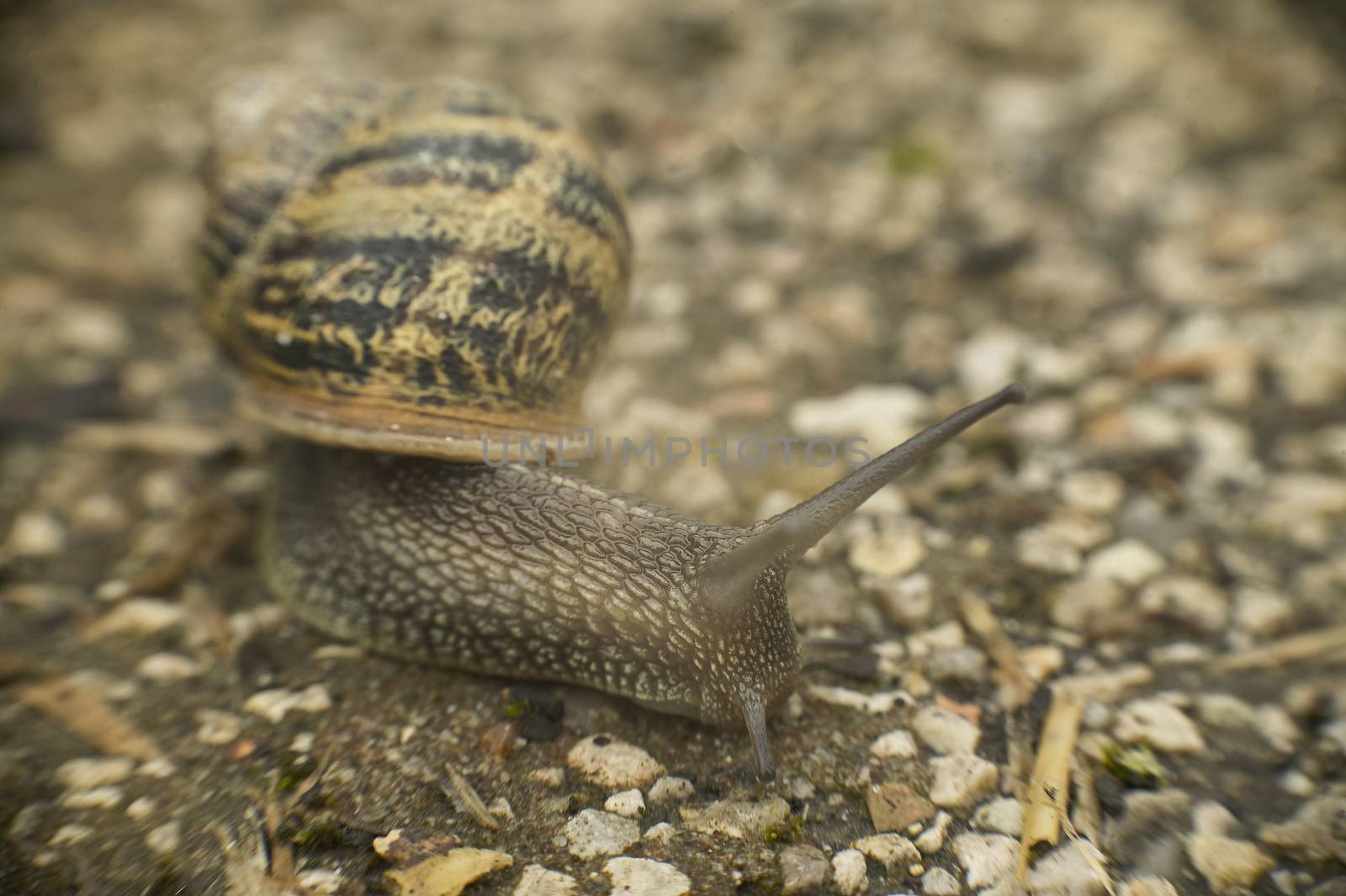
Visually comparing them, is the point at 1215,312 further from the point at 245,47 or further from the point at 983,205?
the point at 245,47

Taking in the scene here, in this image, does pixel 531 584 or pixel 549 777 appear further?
pixel 531 584

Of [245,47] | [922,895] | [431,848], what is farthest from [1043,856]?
[245,47]

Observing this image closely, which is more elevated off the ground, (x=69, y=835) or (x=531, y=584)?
(x=531, y=584)

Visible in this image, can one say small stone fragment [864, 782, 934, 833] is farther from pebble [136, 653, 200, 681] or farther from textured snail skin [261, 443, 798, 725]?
pebble [136, 653, 200, 681]

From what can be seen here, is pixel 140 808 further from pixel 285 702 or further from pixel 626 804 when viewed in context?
pixel 626 804

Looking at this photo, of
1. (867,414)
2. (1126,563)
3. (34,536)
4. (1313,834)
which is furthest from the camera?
(867,414)

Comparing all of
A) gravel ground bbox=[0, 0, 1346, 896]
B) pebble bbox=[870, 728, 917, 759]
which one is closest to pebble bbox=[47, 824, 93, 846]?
gravel ground bbox=[0, 0, 1346, 896]

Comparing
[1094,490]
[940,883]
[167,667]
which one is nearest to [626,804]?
[940,883]

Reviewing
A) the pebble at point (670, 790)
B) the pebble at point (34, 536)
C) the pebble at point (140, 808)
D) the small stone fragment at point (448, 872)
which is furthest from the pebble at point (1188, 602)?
the pebble at point (34, 536)
